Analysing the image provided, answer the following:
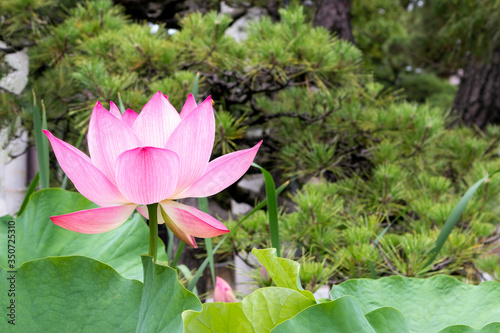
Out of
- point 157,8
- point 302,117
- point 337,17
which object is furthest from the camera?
point 157,8

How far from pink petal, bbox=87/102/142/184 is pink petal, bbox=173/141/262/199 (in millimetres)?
40

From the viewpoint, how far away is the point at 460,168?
1231mm

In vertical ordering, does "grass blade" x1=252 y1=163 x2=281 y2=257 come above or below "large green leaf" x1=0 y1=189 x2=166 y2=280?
above

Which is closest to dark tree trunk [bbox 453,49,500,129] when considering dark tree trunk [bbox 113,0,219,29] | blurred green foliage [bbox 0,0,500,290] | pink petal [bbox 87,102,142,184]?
blurred green foliage [bbox 0,0,500,290]

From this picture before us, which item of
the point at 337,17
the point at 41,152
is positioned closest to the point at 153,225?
the point at 41,152

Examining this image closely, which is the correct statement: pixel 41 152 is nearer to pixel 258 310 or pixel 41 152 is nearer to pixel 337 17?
pixel 258 310

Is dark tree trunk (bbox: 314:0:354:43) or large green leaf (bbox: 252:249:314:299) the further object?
dark tree trunk (bbox: 314:0:354:43)

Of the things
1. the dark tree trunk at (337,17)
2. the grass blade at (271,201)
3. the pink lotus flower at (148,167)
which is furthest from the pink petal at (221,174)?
the dark tree trunk at (337,17)

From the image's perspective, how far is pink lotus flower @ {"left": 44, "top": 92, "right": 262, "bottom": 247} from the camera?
20 cm

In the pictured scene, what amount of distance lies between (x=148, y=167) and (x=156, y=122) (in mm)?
40

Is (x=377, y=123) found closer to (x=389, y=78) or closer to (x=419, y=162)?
(x=419, y=162)

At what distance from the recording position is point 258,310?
0.76 ft

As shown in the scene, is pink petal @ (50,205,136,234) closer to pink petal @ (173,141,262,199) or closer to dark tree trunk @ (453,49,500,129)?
pink petal @ (173,141,262,199)

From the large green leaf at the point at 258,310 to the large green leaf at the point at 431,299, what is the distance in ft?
0.31
